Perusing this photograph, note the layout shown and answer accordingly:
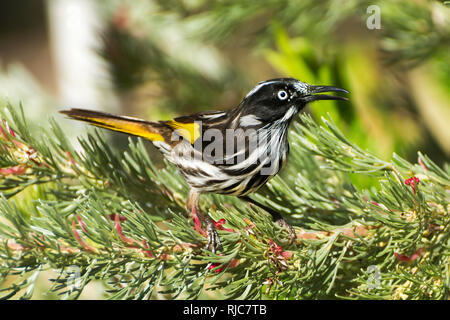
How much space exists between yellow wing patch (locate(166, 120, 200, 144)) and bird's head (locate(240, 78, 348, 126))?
0.37 feet

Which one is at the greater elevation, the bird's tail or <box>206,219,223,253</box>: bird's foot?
the bird's tail

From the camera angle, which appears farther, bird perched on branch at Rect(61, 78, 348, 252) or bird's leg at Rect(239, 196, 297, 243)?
bird perched on branch at Rect(61, 78, 348, 252)

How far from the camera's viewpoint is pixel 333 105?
3.61 ft

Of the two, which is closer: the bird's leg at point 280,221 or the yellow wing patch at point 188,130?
the bird's leg at point 280,221

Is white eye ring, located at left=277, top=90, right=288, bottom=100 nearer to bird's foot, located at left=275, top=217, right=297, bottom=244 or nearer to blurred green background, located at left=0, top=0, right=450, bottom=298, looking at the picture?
blurred green background, located at left=0, top=0, right=450, bottom=298

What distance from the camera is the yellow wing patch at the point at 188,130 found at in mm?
1069

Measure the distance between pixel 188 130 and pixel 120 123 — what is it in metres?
0.15

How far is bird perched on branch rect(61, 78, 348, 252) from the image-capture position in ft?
3.13

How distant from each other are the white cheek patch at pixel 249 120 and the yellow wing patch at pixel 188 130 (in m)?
0.10

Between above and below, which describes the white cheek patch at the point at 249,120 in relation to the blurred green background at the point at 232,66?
below

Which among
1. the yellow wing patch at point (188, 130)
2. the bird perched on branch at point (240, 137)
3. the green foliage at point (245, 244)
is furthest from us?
the yellow wing patch at point (188, 130)

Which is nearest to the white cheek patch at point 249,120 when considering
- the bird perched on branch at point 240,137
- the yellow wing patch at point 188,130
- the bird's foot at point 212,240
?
the bird perched on branch at point 240,137

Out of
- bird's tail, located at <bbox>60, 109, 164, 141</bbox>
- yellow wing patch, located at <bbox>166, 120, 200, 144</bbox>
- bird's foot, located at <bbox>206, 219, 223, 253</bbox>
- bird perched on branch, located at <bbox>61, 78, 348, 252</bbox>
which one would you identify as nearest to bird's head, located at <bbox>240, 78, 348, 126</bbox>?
bird perched on branch, located at <bbox>61, 78, 348, 252</bbox>

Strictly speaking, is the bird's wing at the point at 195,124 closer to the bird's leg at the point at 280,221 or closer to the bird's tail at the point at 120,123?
the bird's tail at the point at 120,123
